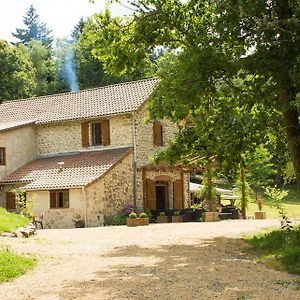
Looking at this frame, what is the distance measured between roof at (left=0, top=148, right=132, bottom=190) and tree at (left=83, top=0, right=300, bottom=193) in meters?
10.7

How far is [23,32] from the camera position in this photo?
261ft

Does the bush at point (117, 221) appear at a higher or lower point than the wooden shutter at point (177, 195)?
lower

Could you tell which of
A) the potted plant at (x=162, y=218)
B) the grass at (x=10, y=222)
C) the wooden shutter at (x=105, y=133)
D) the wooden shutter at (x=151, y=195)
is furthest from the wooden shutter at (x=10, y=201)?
the grass at (x=10, y=222)

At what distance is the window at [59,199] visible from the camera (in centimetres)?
2705

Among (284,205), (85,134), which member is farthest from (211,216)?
(284,205)

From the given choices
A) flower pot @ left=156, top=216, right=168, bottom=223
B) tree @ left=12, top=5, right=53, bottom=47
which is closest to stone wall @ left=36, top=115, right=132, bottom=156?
flower pot @ left=156, top=216, right=168, bottom=223

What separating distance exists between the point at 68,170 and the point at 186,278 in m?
19.0

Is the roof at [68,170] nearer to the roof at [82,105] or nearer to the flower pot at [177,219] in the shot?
the roof at [82,105]

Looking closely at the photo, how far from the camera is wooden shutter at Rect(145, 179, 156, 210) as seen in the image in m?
29.4

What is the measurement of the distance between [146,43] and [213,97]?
8.37 ft

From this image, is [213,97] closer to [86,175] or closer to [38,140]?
[86,175]

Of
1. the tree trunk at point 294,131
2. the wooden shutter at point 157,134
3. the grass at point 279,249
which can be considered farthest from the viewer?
the wooden shutter at point 157,134

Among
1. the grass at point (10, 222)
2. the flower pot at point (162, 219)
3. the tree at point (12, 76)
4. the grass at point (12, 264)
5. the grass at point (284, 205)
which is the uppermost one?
the tree at point (12, 76)

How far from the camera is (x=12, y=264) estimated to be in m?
10.8
